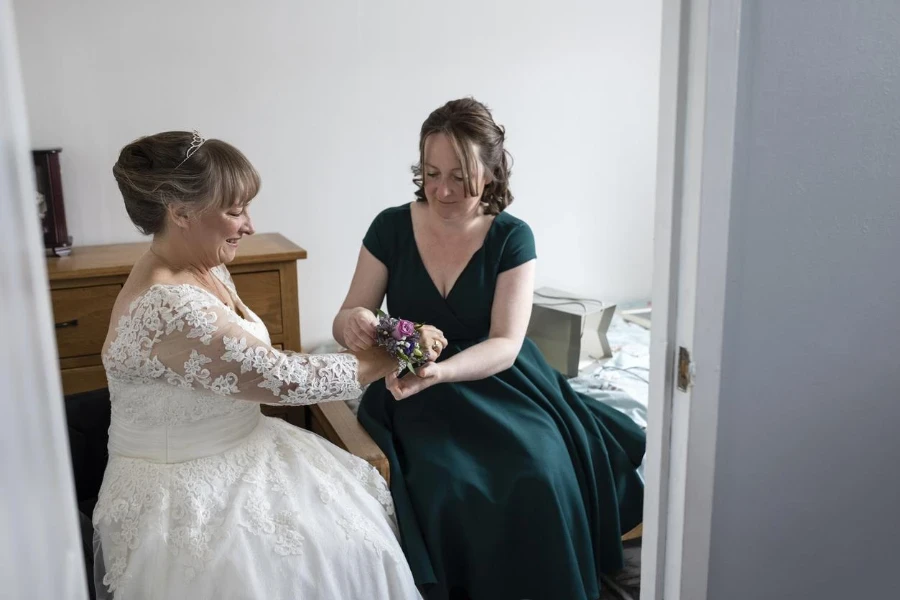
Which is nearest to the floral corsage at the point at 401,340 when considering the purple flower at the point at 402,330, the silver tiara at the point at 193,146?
the purple flower at the point at 402,330

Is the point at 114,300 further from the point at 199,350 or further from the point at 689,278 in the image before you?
the point at 689,278

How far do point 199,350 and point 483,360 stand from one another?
695 mm

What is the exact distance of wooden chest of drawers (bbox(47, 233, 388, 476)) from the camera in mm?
2490

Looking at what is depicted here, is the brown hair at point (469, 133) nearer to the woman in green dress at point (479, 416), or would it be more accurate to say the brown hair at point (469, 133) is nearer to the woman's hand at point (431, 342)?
the woman in green dress at point (479, 416)

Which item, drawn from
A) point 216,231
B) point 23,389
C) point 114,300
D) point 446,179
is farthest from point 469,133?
point 23,389

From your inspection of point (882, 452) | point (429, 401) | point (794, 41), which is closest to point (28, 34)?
point (429, 401)

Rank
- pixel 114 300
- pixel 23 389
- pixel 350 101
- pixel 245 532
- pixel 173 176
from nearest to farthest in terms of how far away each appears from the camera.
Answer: pixel 23 389, pixel 245 532, pixel 173 176, pixel 114 300, pixel 350 101

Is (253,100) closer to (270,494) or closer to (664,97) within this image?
(270,494)

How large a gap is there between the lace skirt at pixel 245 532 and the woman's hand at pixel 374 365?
0.67 ft

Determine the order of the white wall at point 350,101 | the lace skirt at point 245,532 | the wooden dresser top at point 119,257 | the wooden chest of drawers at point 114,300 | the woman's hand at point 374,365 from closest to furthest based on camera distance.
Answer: the lace skirt at point 245,532 < the woman's hand at point 374,365 < the wooden chest of drawers at point 114,300 < the wooden dresser top at point 119,257 < the white wall at point 350,101

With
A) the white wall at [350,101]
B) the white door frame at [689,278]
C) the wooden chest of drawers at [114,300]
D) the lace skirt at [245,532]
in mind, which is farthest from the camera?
the white wall at [350,101]

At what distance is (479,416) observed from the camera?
2191 mm

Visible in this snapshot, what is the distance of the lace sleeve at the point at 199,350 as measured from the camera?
176 cm

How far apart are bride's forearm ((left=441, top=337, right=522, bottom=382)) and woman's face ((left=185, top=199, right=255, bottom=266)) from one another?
0.56 meters
